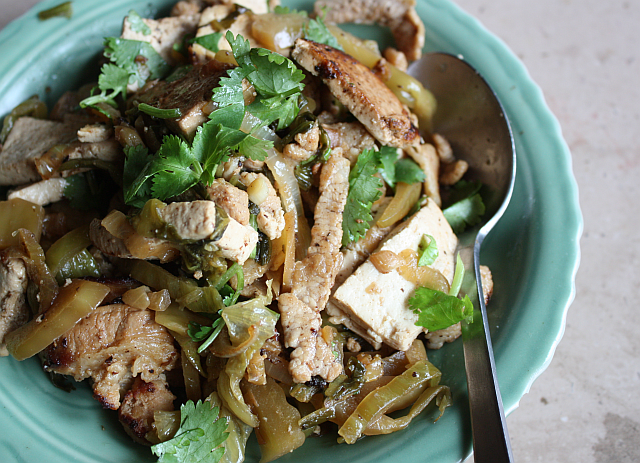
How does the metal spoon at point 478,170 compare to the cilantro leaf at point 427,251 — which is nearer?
the metal spoon at point 478,170

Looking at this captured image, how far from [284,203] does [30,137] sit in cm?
179

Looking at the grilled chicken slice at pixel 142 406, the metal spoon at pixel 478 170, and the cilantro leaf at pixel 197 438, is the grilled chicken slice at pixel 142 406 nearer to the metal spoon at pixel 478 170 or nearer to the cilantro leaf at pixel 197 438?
the cilantro leaf at pixel 197 438

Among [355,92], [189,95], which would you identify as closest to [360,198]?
[355,92]

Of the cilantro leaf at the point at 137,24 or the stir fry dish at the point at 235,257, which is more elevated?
the cilantro leaf at the point at 137,24

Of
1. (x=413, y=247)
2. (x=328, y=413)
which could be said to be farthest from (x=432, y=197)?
(x=328, y=413)

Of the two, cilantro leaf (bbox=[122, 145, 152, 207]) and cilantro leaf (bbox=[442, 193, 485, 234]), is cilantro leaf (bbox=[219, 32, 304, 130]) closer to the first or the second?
cilantro leaf (bbox=[122, 145, 152, 207])

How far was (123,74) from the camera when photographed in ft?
9.69

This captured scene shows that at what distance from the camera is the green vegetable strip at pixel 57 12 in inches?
125

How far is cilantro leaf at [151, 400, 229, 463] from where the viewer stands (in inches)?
86.2

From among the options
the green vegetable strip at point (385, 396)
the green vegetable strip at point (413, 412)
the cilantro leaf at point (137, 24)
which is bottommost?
the green vegetable strip at point (413, 412)

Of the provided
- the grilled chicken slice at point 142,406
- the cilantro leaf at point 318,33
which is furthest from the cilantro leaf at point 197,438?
the cilantro leaf at point 318,33

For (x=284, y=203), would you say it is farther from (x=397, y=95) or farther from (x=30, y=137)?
(x=30, y=137)

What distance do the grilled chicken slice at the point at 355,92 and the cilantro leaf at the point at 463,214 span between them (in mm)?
588

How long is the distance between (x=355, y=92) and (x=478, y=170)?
116cm
